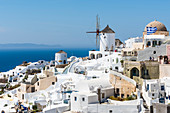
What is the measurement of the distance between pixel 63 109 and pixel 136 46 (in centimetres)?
1728

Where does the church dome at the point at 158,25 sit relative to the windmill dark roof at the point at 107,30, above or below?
below

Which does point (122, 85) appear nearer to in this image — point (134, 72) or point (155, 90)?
point (134, 72)

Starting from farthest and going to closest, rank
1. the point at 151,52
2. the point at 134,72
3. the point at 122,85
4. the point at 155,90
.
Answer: the point at 151,52
the point at 134,72
the point at 122,85
the point at 155,90

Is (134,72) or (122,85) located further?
(134,72)

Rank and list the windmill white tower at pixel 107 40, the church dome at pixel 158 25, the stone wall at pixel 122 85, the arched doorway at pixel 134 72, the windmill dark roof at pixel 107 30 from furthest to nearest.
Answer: the windmill dark roof at pixel 107 30 → the windmill white tower at pixel 107 40 → the church dome at pixel 158 25 → the arched doorway at pixel 134 72 → the stone wall at pixel 122 85

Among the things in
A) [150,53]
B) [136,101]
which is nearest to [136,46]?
[150,53]

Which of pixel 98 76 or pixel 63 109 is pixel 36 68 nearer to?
pixel 98 76

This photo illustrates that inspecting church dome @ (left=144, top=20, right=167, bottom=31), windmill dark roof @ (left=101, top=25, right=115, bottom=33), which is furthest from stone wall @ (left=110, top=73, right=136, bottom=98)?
windmill dark roof @ (left=101, top=25, right=115, bottom=33)

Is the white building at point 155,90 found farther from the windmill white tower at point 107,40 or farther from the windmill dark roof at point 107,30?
the windmill dark roof at point 107,30

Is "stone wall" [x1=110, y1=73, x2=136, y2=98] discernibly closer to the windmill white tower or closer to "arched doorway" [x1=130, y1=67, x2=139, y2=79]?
"arched doorway" [x1=130, y1=67, x2=139, y2=79]

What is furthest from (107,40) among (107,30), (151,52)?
(151,52)

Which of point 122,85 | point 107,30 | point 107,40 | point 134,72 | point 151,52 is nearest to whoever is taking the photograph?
point 122,85

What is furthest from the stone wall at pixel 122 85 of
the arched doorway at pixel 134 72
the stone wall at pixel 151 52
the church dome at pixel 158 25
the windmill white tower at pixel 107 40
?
the windmill white tower at pixel 107 40

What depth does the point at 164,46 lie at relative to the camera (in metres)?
30.0
